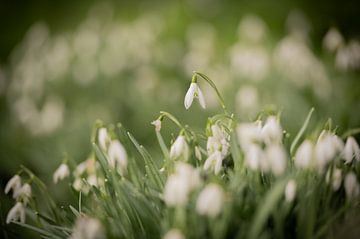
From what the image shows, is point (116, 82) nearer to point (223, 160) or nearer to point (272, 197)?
point (223, 160)

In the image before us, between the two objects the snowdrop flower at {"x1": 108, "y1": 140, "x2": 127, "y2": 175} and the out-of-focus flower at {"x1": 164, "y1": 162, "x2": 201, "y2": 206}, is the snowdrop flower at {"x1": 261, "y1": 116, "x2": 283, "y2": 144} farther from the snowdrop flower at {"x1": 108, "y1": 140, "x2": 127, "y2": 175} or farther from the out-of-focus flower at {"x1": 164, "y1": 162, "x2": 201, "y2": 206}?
the snowdrop flower at {"x1": 108, "y1": 140, "x2": 127, "y2": 175}

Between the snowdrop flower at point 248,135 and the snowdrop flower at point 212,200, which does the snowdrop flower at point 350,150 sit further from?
the snowdrop flower at point 212,200

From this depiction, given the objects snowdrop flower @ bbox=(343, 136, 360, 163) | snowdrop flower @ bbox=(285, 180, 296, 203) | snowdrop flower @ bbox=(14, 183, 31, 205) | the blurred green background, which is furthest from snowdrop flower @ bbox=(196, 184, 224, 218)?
the blurred green background

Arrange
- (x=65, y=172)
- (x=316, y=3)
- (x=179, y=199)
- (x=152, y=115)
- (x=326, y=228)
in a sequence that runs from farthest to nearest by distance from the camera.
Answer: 1. (x=316, y=3)
2. (x=152, y=115)
3. (x=65, y=172)
4. (x=326, y=228)
5. (x=179, y=199)

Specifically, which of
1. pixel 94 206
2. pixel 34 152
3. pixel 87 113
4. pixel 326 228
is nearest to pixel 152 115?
pixel 87 113

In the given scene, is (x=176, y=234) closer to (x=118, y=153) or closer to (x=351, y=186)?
(x=118, y=153)
